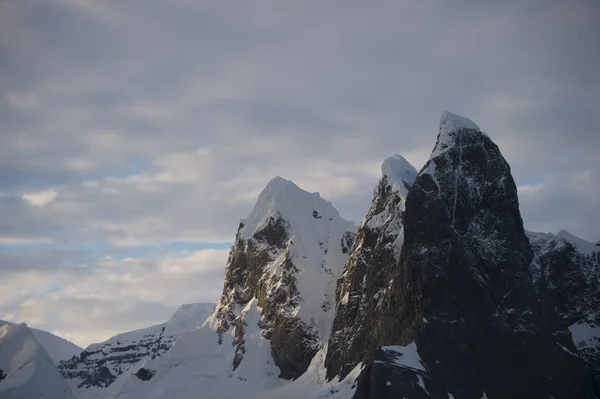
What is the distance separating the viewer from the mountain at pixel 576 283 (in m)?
157

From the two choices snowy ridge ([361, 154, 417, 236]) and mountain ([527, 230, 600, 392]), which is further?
snowy ridge ([361, 154, 417, 236])

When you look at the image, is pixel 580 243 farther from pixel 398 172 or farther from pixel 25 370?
pixel 25 370

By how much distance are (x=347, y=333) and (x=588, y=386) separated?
166ft

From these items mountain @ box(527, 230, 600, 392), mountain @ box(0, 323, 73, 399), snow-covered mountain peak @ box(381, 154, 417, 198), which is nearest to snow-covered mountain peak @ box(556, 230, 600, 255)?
mountain @ box(527, 230, 600, 392)

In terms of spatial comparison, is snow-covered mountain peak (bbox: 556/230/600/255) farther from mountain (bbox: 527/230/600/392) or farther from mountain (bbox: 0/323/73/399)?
mountain (bbox: 0/323/73/399)

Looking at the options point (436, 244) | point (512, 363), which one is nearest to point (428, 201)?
point (436, 244)

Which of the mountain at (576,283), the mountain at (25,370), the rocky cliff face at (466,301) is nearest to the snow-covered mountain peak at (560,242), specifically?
the mountain at (576,283)

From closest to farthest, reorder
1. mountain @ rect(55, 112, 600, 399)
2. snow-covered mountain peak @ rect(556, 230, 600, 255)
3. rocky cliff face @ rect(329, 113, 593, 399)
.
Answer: rocky cliff face @ rect(329, 113, 593, 399) → mountain @ rect(55, 112, 600, 399) → snow-covered mountain peak @ rect(556, 230, 600, 255)

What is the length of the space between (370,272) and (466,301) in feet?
95.1

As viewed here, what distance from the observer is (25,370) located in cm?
16212

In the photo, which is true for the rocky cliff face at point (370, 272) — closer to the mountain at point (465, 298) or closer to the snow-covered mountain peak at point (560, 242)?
the mountain at point (465, 298)

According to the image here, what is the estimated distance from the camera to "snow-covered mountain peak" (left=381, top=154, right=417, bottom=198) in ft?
559

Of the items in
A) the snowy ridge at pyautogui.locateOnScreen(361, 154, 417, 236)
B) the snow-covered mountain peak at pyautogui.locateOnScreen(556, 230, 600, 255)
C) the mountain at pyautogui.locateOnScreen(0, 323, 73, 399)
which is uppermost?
the snowy ridge at pyautogui.locateOnScreen(361, 154, 417, 236)

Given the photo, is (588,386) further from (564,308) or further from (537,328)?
(564,308)
